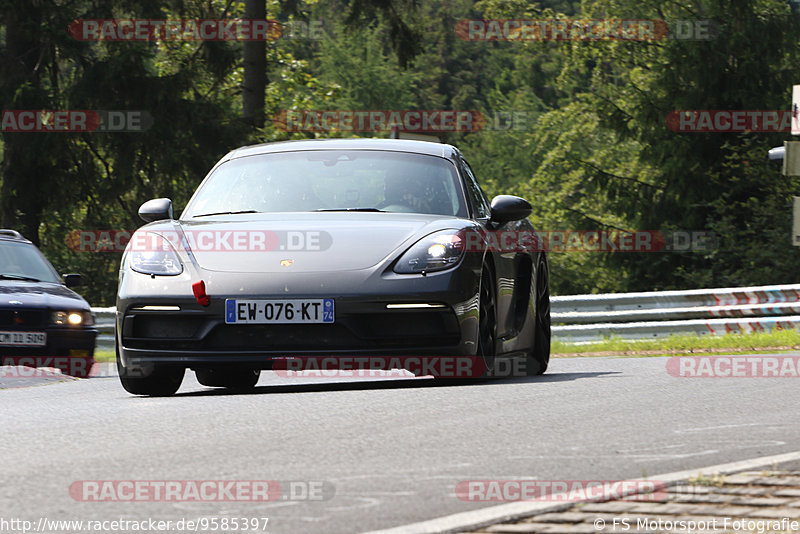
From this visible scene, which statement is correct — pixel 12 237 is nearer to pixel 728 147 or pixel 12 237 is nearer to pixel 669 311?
pixel 669 311

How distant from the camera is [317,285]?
8500 mm

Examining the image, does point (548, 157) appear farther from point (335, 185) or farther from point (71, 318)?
point (335, 185)

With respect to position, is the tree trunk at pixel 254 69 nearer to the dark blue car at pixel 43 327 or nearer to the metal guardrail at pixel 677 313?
the metal guardrail at pixel 677 313

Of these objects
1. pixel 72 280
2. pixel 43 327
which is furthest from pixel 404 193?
pixel 72 280

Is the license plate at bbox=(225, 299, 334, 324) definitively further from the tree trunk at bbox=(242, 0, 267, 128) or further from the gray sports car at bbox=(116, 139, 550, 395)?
the tree trunk at bbox=(242, 0, 267, 128)

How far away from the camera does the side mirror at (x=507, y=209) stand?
9.51 m

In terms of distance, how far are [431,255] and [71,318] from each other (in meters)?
5.84

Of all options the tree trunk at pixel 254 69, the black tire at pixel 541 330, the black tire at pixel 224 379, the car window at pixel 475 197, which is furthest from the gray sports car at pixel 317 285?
the tree trunk at pixel 254 69

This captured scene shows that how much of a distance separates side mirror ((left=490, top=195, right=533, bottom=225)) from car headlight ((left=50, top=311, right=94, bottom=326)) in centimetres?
530

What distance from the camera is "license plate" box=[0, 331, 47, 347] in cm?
1305

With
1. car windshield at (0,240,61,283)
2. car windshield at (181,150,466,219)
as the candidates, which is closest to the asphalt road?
car windshield at (181,150,466,219)

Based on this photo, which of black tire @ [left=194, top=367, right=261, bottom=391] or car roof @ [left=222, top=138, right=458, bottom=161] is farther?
black tire @ [left=194, top=367, right=261, bottom=391]

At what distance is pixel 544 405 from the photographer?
27.3 ft

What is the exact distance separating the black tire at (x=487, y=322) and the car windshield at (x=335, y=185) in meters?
0.58
